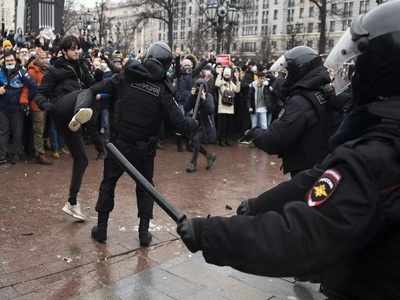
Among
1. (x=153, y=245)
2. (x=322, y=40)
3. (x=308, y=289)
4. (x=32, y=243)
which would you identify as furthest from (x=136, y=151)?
(x=322, y=40)

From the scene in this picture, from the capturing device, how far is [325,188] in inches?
56.8

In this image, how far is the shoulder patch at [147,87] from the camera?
15.6 feet

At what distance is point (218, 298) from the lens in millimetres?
3863

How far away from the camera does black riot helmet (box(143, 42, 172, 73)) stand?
190 inches

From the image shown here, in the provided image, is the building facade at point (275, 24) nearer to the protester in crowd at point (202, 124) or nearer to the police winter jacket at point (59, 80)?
the protester in crowd at point (202, 124)

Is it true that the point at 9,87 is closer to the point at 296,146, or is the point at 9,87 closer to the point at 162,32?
the point at 296,146

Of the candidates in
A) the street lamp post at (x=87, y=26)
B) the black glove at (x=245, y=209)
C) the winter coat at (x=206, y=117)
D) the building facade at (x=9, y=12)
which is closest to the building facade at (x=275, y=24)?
the street lamp post at (x=87, y=26)

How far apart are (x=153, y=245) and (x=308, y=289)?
164 centimetres

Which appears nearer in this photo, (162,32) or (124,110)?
(124,110)

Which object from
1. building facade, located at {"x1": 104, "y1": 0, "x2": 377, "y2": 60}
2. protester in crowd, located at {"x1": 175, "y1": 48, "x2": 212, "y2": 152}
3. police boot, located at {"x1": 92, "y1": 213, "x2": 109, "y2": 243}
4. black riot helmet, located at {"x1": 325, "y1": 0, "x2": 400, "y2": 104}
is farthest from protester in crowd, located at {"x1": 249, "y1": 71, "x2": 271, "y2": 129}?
building facade, located at {"x1": 104, "y1": 0, "x2": 377, "y2": 60}

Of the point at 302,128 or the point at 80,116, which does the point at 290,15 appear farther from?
the point at 302,128

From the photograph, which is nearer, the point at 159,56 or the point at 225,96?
the point at 159,56

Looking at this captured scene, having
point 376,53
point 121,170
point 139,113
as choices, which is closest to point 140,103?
point 139,113

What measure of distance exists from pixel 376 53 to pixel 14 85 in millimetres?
7504
